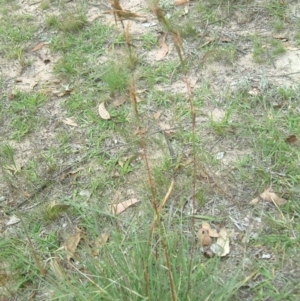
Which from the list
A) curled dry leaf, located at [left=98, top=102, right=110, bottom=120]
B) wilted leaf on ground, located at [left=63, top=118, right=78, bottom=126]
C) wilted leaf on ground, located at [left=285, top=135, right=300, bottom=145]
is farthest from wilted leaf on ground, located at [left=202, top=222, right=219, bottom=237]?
wilted leaf on ground, located at [left=63, top=118, right=78, bottom=126]

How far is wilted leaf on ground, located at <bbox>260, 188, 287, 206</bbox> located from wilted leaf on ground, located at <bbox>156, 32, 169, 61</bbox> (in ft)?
4.77

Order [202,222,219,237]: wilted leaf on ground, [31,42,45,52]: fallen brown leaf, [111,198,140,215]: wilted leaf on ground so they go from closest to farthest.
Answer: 1. [202,222,219,237]: wilted leaf on ground
2. [111,198,140,215]: wilted leaf on ground
3. [31,42,45,52]: fallen brown leaf

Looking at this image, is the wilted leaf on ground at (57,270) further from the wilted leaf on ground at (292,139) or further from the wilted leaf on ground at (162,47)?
the wilted leaf on ground at (162,47)

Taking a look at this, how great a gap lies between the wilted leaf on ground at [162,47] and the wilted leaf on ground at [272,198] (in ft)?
4.77

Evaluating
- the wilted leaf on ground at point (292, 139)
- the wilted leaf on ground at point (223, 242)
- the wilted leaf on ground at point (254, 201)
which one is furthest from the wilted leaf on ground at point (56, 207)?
the wilted leaf on ground at point (292, 139)

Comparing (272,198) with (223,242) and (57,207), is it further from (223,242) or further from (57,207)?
(57,207)

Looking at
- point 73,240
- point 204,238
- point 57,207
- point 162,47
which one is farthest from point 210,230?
point 162,47

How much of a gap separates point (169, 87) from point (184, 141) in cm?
55

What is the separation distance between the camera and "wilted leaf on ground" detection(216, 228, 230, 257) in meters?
2.47

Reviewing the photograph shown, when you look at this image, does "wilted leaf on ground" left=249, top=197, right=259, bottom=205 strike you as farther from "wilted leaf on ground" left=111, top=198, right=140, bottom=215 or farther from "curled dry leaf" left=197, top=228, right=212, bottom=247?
"wilted leaf on ground" left=111, top=198, right=140, bottom=215

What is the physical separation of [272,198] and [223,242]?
37 centimetres

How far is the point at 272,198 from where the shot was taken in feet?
8.77

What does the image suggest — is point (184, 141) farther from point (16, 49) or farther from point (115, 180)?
point (16, 49)

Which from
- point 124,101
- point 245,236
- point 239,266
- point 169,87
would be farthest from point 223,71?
point 239,266
